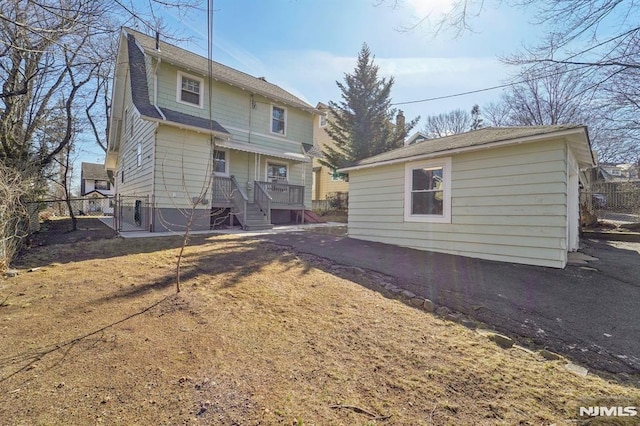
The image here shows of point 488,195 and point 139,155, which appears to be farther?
point 139,155

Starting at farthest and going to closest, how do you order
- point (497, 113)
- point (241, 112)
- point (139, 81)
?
1. point (497, 113)
2. point (241, 112)
3. point (139, 81)

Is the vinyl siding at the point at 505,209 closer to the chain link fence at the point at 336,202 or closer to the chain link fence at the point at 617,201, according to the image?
the chain link fence at the point at 617,201

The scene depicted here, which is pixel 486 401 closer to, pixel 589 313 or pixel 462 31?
pixel 589 313

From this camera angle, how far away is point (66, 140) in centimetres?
1102

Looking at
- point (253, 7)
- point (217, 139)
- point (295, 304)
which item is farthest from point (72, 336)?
point (217, 139)

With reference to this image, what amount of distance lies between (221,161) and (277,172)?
3063mm

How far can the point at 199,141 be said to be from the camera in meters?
11.0

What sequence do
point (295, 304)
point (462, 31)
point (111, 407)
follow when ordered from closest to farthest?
point (111, 407) < point (295, 304) < point (462, 31)

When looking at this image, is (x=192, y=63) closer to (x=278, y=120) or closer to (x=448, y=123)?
(x=278, y=120)

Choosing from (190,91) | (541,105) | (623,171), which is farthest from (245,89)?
(623,171)

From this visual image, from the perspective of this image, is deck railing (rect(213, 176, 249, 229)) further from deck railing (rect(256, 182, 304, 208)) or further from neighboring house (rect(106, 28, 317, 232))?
deck railing (rect(256, 182, 304, 208))

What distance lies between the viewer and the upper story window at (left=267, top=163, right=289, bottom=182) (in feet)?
47.5

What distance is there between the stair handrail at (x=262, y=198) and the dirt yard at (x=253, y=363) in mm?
7877

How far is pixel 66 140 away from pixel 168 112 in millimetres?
4017
